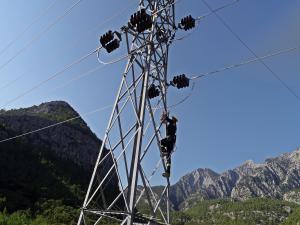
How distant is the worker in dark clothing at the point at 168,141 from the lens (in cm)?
1562

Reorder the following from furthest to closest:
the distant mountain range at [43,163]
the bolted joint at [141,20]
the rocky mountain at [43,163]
A: 1. the rocky mountain at [43,163]
2. the distant mountain range at [43,163]
3. the bolted joint at [141,20]

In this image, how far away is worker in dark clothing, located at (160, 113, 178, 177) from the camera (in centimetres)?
1562

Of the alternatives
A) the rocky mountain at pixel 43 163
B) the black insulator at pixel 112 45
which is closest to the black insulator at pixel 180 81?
the black insulator at pixel 112 45

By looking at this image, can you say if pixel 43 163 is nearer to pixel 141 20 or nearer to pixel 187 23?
pixel 187 23

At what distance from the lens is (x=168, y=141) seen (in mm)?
15914

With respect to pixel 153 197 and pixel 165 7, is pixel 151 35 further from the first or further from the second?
pixel 153 197

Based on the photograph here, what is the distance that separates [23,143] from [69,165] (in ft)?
58.5

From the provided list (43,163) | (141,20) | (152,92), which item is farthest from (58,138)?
(141,20)

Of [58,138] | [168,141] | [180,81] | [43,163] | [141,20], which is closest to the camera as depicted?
[141,20]

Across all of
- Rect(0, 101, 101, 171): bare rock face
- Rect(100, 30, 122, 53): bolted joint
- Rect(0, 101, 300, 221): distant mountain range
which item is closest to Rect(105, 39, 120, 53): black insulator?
Rect(100, 30, 122, 53): bolted joint

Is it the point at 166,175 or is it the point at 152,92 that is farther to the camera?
the point at 152,92

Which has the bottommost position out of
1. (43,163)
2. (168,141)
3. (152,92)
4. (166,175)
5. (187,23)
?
(166,175)

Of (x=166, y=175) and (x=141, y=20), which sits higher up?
(x=141, y=20)

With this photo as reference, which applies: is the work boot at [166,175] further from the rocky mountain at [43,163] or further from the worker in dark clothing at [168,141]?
the rocky mountain at [43,163]
